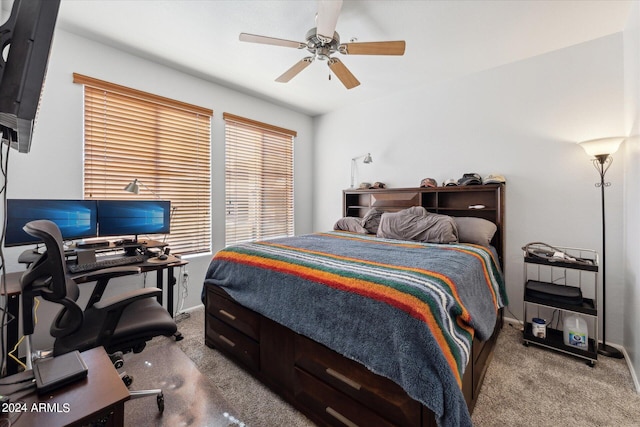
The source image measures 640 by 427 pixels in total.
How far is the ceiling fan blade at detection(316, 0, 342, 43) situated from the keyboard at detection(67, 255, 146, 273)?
89.8 inches

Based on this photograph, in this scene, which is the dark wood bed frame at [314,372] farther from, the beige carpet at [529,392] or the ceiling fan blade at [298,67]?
the ceiling fan blade at [298,67]

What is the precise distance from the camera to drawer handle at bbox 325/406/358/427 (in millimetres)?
1344

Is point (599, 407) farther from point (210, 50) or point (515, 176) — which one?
point (210, 50)

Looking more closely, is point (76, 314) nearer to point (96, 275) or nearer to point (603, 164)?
point (96, 275)

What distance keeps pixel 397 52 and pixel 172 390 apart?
9.48ft

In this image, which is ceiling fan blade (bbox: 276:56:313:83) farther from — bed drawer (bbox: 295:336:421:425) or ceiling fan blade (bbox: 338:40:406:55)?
bed drawer (bbox: 295:336:421:425)

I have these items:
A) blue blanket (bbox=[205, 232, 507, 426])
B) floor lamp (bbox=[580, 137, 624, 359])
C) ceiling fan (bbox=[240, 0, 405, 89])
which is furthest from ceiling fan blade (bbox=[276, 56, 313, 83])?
floor lamp (bbox=[580, 137, 624, 359])

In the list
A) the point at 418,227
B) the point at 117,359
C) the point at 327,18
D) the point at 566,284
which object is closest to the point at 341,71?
the point at 327,18

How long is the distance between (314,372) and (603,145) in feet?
9.30

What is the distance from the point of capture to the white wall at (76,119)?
2236 millimetres

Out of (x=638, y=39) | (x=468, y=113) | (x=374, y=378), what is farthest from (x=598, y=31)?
(x=374, y=378)

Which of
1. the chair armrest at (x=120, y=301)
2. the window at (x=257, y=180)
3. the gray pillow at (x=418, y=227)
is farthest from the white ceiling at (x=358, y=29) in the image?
the chair armrest at (x=120, y=301)

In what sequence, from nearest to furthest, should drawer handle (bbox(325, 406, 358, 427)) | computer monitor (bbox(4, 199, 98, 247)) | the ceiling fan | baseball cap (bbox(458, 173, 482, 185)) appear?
drawer handle (bbox(325, 406, 358, 427)), the ceiling fan, computer monitor (bbox(4, 199, 98, 247)), baseball cap (bbox(458, 173, 482, 185))

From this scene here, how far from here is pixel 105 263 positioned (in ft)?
6.73
